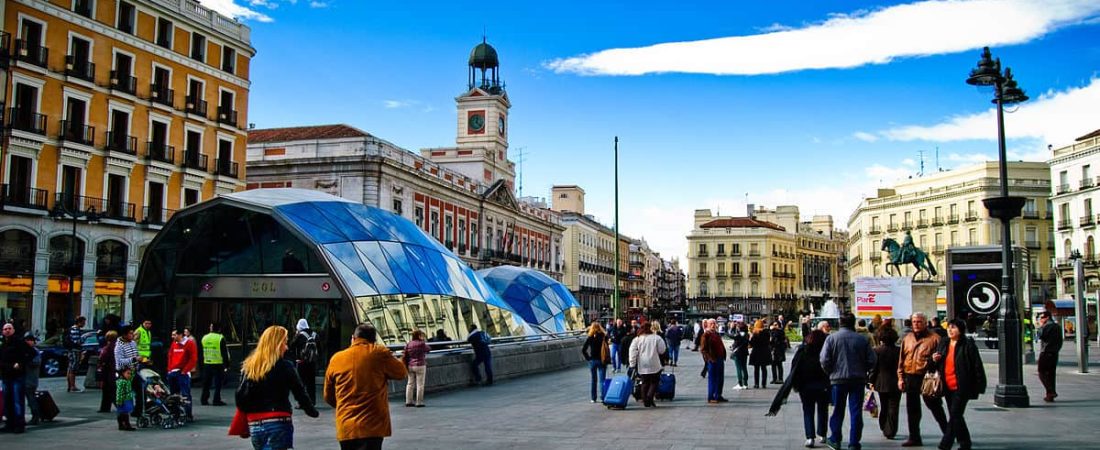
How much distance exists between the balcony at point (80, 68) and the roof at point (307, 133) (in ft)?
60.8

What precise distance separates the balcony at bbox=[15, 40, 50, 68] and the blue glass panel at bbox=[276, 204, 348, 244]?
2225 centimetres

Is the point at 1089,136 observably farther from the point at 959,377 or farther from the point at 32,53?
the point at 32,53

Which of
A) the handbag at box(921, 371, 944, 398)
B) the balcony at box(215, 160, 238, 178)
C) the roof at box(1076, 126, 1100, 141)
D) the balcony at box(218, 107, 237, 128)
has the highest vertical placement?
the roof at box(1076, 126, 1100, 141)

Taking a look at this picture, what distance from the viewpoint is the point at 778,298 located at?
117m

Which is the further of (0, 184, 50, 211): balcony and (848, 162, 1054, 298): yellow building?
(848, 162, 1054, 298): yellow building

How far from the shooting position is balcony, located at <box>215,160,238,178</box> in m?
48.0

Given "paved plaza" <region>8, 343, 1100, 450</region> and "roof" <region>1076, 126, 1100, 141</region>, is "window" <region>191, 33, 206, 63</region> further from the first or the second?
"roof" <region>1076, 126, 1100, 141</region>

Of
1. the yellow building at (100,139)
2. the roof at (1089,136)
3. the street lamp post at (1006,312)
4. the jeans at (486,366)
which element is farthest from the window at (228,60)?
the roof at (1089,136)

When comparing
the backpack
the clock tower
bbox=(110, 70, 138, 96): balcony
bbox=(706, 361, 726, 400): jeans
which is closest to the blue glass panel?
the backpack

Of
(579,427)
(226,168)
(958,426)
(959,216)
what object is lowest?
(579,427)

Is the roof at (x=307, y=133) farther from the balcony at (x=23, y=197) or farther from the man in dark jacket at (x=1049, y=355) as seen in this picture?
the man in dark jacket at (x=1049, y=355)

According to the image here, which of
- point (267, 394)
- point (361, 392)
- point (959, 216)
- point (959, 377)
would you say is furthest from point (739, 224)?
point (267, 394)

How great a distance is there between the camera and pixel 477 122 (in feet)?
281

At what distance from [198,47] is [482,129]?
3994cm
